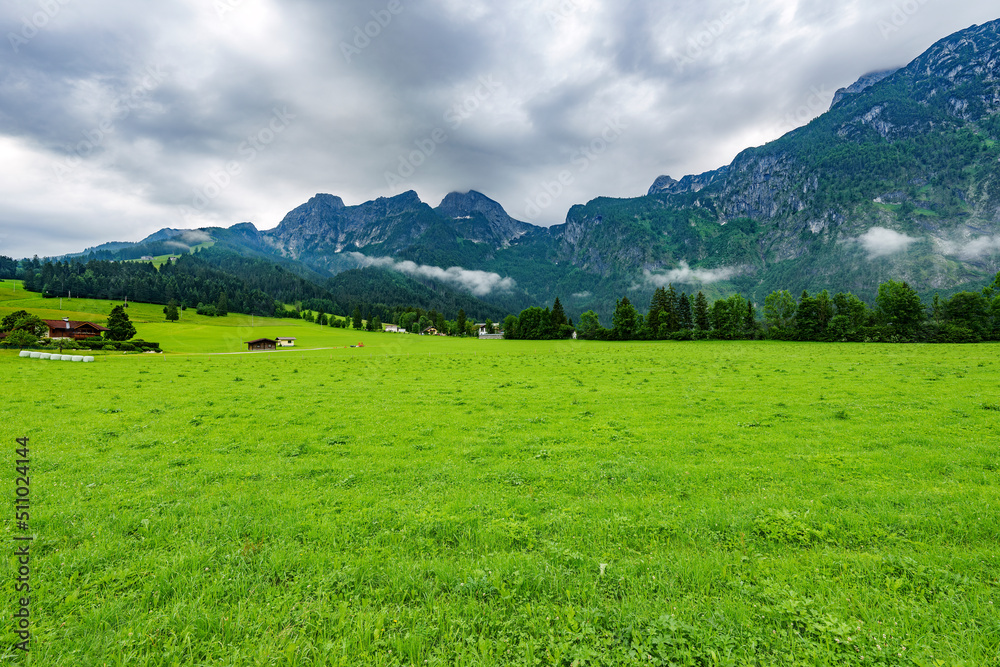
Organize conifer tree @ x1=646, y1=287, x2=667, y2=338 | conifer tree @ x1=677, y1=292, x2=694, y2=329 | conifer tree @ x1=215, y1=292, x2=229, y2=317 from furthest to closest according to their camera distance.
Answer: conifer tree @ x1=215, y1=292, x2=229, y2=317
conifer tree @ x1=646, y1=287, x2=667, y2=338
conifer tree @ x1=677, y1=292, x2=694, y2=329

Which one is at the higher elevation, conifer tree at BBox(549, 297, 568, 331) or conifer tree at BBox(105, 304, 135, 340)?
conifer tree at BBox(549, 297, 568, 331)

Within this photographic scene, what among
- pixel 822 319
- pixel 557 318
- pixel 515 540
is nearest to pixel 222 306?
pixel 557 318

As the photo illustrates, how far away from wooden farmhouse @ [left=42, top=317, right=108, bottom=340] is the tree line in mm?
117568

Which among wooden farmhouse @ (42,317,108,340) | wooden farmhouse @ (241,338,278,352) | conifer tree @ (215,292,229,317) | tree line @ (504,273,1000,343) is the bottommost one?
wooden farmhouse @ (241,338,278,352)

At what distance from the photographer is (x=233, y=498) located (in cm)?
859

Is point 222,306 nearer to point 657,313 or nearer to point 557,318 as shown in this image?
point 557,318

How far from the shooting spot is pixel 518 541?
6.98m

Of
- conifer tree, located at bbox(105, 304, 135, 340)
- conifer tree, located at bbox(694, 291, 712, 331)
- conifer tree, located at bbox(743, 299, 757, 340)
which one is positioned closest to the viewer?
conifer tree, located at bbox(105, 304, 135, 340)

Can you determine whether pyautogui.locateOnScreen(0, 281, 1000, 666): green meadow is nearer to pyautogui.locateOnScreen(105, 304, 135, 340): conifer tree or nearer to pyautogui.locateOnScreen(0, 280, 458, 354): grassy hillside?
pyautogui.locateOnScreen(0, 280, 458, 354): grassy hillside

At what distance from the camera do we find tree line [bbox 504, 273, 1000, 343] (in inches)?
2731

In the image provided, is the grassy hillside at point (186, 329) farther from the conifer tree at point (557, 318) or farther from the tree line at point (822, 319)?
the tree line at point (822, 319)

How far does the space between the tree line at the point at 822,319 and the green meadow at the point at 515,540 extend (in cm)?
8476

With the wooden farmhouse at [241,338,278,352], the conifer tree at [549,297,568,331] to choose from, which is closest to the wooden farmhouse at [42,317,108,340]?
the wooden farmhouse at [241,338,278,352]

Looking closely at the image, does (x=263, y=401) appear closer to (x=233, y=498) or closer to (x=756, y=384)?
(x=233, y=498)
